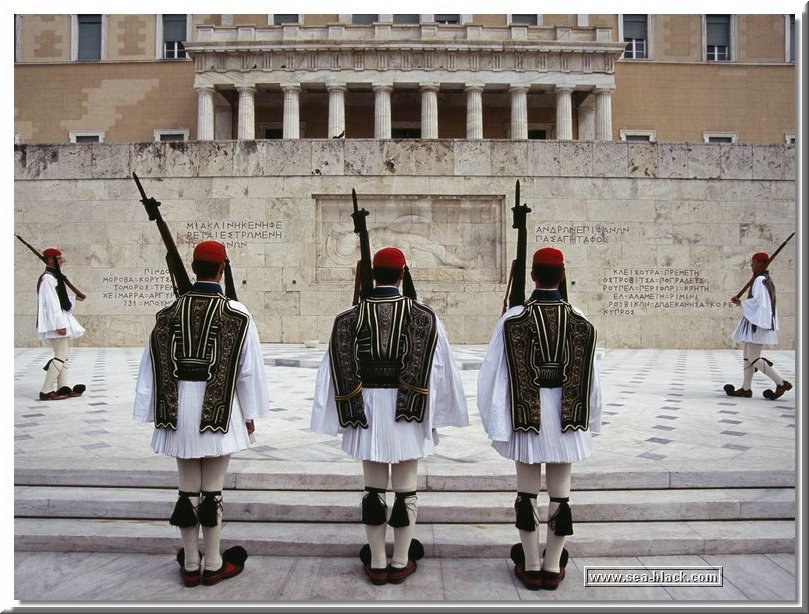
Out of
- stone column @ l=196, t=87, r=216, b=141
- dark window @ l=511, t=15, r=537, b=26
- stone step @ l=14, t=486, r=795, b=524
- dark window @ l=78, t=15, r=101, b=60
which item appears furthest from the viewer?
dark window @ l=511, t=15, r=537, b=26

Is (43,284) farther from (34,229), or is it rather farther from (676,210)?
(676,210)

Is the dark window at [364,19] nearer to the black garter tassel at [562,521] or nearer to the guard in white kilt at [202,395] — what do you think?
the guard in white kilt at [202,395]

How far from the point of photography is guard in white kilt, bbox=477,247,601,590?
3.25 meters

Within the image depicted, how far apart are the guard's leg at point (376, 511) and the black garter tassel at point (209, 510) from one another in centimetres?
83

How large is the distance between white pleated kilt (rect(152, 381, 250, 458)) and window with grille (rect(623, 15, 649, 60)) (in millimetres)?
37952

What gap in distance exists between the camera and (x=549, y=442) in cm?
324

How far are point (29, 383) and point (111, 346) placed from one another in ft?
18.6

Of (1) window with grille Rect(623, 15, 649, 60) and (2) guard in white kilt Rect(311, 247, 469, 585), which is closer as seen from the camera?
(2) guard in white kilt Rect(311, 247, 469, 585)

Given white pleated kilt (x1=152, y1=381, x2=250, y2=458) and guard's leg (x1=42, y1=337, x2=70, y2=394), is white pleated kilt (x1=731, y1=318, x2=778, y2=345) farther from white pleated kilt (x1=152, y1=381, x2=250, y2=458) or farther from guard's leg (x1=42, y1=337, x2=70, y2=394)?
guard's leg (x1=42, y1=337, x2=70, y2=394)

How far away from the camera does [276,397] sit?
8.07m

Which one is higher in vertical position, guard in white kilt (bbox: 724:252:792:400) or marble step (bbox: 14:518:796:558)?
guard in white kilt (bbox: 724:252:792:400)

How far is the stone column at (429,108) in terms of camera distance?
104 ft


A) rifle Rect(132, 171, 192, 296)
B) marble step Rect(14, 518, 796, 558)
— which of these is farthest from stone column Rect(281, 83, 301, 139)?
marble step Rect(14, 518, 796, 558)

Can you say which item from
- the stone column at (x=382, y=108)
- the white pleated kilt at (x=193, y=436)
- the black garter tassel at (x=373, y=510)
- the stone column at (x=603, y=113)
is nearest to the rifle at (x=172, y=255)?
the white pleated kilt at (x=193, y=436)
